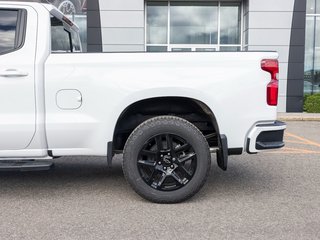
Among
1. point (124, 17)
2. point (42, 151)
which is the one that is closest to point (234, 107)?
point (42, 151)

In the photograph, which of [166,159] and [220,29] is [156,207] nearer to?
[166,159]

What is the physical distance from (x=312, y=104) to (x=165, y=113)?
13.4 metres

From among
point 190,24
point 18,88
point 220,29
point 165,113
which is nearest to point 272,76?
point 165,113

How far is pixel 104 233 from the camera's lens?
128 inches

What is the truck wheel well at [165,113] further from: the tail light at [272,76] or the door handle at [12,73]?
the door handle at [12,73]

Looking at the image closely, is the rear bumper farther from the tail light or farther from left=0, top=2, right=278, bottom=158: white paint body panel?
the tail light

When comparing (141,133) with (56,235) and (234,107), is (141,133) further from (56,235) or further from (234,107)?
(56,235)

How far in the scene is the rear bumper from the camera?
3.94 m

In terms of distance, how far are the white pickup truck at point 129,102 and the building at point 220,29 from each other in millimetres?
12132

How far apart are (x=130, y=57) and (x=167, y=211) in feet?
5.28

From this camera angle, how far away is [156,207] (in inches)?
153

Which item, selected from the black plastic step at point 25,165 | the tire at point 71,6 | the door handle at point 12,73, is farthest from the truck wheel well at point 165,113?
the tire at point 71,6

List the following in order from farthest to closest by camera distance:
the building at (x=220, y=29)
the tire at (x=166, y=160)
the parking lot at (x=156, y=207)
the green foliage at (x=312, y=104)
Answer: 1. the green foliage at (x=312, y=104)
2. the building at (x=220, y=29)
3. the tire at (x=166, y=160)
4. the parking lot at (x=156, y=207)

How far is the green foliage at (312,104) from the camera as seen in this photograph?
15992 millimetres
